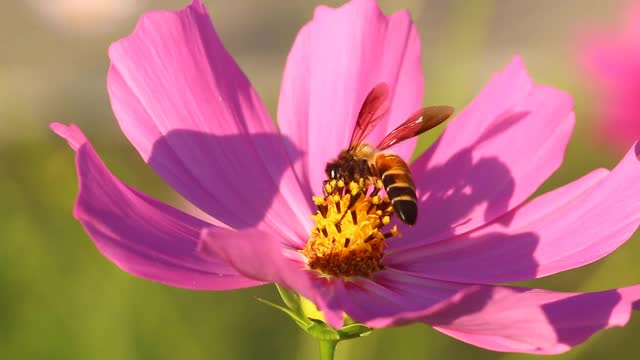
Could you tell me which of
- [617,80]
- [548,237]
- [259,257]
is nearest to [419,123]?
[548,237]

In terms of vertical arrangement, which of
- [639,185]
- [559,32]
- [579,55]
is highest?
[559,32]

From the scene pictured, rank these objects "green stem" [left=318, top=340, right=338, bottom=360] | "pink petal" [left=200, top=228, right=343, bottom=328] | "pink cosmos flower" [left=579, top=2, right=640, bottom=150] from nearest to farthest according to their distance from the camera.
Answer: "pink petal" [left=200, top=228, right=343, bottom=328] < "green stem" [left=318, top=340, right=338, bottom=360] < "pink cosmos flower" [left=579, top=2, right=640, bottom=150]

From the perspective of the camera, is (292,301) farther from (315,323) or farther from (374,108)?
(374,108)

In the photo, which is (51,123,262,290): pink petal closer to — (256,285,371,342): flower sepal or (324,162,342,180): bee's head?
(256,285,371,342): flower sepal

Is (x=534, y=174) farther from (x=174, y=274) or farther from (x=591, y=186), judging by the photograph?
(x=174, y=274)

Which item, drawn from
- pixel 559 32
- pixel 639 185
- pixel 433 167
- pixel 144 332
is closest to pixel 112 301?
pixel 144 332

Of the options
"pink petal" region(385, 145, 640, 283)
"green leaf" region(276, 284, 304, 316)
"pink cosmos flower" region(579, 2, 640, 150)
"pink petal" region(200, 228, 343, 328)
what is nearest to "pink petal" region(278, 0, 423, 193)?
"pink petal" region(385, 145, 640, 283)

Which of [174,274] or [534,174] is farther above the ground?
[534,174]

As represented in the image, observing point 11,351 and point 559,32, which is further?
point 559,32
